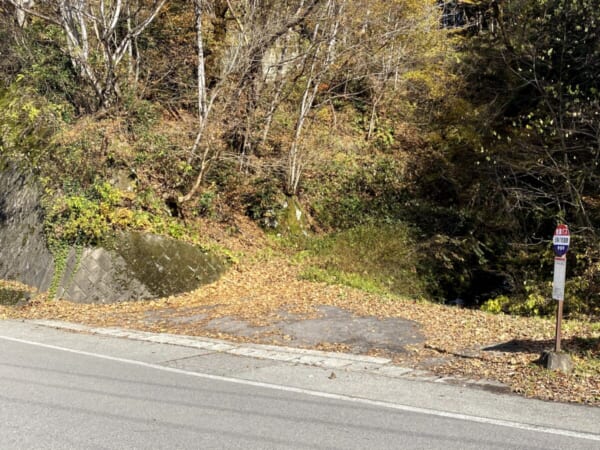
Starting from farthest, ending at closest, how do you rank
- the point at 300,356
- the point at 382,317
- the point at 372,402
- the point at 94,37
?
1. the point at 94,37
2. the point at 382,317
3. the point at 300,356
4. the point at 372,402

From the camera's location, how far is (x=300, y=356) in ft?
31.8

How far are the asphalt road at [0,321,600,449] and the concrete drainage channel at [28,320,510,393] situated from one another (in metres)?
0.43

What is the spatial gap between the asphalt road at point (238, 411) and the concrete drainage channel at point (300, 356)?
43 centimetres

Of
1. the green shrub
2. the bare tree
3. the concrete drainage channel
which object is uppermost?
the bare tree

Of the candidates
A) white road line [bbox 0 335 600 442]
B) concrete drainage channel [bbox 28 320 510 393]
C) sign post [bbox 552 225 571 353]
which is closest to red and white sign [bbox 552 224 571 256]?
sign post [bbox 552 225 571 353]

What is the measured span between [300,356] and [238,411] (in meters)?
3.31

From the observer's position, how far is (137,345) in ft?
34.8

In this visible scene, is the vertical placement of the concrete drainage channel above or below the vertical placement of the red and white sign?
below

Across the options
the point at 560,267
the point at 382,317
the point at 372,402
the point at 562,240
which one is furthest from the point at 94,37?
the point at 372,402

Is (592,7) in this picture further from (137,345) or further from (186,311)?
(137,345)

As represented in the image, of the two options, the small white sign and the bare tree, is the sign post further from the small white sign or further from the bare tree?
the bare tree

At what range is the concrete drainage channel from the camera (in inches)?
323

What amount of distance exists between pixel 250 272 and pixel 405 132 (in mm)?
14929

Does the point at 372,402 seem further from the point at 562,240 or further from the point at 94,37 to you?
the point at 94,37
